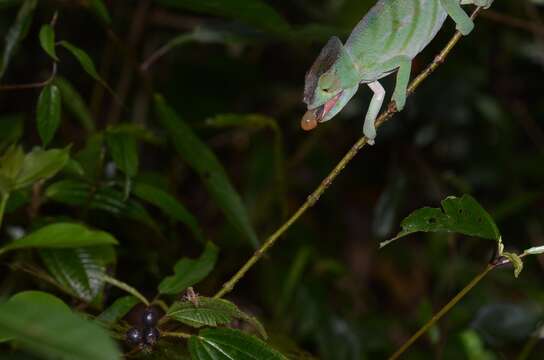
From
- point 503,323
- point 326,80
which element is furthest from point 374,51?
point 503,323

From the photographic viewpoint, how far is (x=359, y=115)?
351 cm

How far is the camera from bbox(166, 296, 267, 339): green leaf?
1.14 m

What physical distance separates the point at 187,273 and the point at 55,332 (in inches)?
29.6

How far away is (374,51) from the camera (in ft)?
4.74

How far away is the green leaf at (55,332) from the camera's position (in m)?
0.65

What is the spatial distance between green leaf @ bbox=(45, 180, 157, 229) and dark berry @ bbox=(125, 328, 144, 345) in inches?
22.1

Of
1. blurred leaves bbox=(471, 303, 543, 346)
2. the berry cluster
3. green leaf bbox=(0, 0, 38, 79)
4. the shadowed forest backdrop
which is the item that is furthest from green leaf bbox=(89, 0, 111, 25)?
blurred leaves bbox=(471, 303, 543, 346)

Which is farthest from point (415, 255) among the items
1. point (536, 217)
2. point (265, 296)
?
point (265, 296)

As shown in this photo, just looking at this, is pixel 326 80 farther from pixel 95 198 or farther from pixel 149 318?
pixel 95 198

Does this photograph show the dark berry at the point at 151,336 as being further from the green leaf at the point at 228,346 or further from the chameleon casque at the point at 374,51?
the chameleon casque at the point at 374,51

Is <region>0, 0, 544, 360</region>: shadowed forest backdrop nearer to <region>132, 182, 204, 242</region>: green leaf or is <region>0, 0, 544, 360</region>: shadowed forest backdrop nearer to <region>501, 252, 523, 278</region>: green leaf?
<region>132, 182, 204, 242</region>: green leaf

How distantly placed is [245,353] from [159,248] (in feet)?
3.81

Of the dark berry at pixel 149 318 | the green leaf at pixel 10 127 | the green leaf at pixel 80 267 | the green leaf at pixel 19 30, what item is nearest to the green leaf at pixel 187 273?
the dark berry at pixel 149 318

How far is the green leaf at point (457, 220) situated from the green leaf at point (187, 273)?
41 cm
